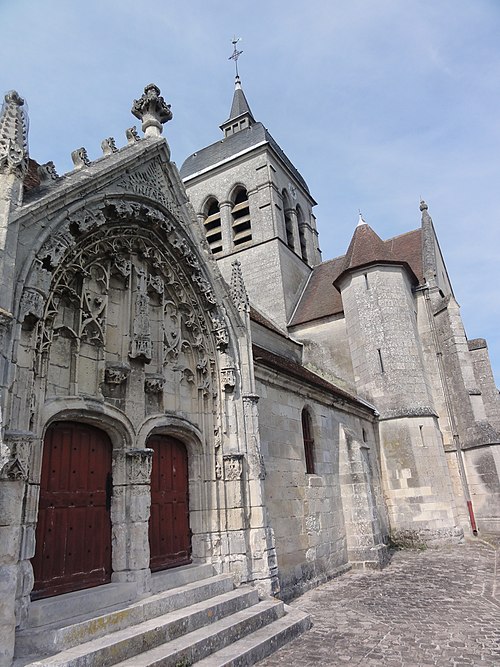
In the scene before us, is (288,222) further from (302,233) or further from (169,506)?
(169,506)

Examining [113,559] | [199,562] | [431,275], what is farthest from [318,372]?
[113,559]

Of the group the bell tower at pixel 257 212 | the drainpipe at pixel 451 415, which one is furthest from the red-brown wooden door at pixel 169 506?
the bell tower at pixel 257 212

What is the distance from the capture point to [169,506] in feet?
20.1

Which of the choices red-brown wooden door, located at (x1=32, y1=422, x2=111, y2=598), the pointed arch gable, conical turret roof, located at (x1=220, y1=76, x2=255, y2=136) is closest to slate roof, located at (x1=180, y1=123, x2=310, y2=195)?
conical turret roof, located at (x1=220, y1=76, x2=255, y2=136)

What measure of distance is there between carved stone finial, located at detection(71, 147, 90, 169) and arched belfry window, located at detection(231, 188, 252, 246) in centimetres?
1362

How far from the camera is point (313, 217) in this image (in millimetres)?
23250

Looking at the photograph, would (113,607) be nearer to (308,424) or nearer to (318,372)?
(308,424)

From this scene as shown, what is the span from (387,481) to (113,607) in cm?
964

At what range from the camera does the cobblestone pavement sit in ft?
15.4

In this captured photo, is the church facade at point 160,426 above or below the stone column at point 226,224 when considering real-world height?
below

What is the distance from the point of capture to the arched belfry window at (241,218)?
64.3ft

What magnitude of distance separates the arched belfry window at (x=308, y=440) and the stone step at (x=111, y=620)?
3622 millimetres

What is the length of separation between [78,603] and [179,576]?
156 centimetres

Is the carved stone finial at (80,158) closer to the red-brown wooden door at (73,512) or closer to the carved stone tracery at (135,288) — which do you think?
the carved stone tracery at (135,288)
